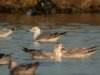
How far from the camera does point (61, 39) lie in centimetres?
2453

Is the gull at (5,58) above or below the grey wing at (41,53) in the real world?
above

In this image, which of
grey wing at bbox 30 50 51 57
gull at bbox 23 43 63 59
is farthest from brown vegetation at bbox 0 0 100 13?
grey wing at bbox 30 50 51 57

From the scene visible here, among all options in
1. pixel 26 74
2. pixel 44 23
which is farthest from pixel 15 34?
pixel 26 74

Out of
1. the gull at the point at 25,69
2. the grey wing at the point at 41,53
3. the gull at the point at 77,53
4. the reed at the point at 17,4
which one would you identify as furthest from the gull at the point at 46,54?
the reed at the point at 17,4

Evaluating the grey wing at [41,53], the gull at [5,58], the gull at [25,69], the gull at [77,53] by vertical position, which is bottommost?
the gull at [77,53]

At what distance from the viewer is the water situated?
17.1m

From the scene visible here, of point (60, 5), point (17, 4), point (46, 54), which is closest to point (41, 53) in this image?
point (46, 54)

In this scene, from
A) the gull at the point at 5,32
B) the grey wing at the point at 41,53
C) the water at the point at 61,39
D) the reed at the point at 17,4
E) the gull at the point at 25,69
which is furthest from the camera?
the reed at the point at 17,4

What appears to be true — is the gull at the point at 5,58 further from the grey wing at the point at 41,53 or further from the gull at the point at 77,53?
the gull at the point at 77,53

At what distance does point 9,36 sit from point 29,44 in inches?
113

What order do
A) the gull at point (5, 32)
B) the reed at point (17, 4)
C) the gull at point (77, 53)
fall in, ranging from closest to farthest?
the gull at point (77, 53)
the gull at point (5, 32)
the reed at point (17, 4)

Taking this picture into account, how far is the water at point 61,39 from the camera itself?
17.1 meters

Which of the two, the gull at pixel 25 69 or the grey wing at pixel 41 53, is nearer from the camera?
the gull at pixel 25 69

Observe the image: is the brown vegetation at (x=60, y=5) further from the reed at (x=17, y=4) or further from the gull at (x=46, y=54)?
the gull at (x=46, y=54)
